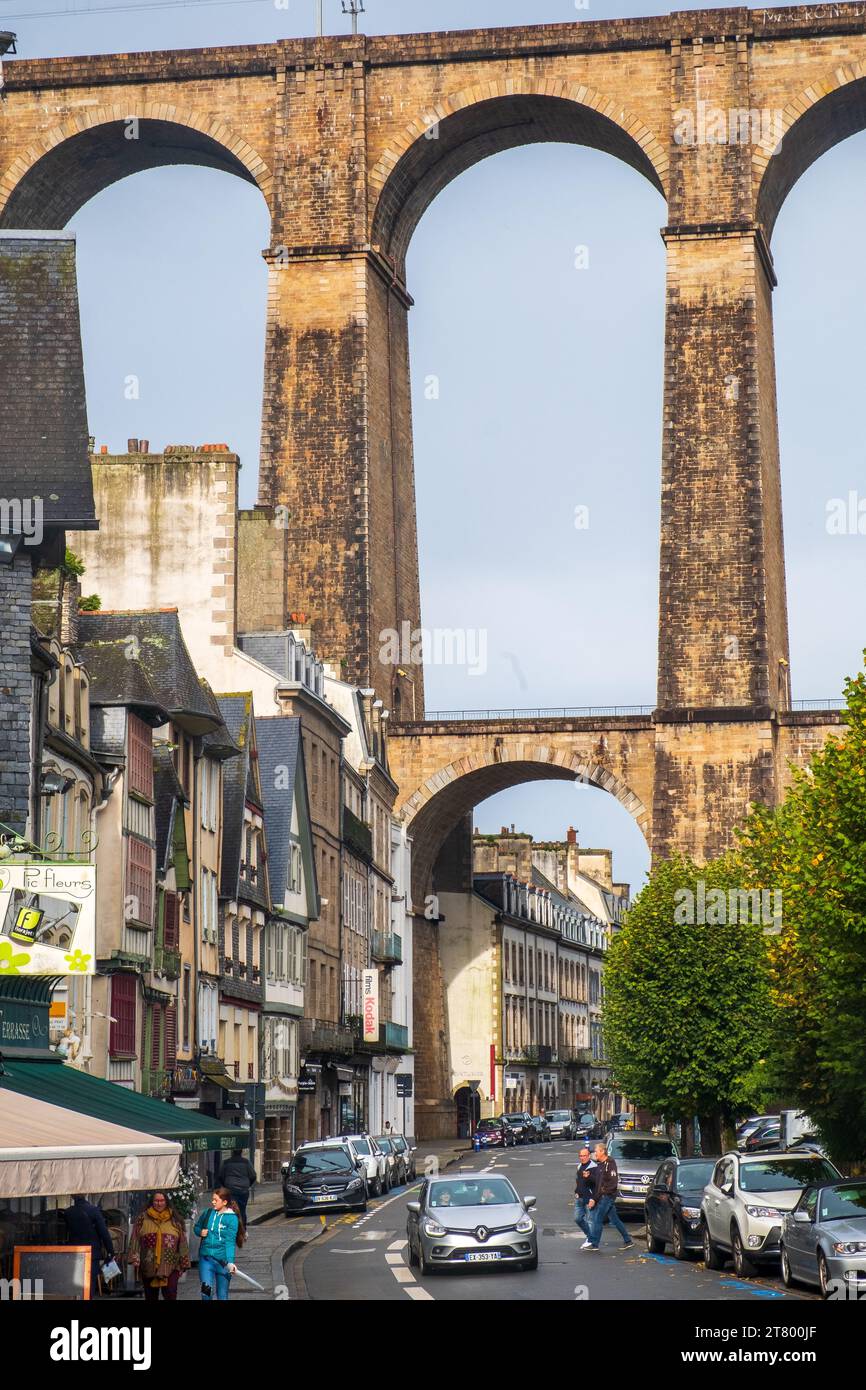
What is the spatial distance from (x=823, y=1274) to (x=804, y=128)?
57044mm

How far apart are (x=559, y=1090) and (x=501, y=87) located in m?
63.4

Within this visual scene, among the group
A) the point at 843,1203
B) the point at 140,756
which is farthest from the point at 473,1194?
the point at 140,756

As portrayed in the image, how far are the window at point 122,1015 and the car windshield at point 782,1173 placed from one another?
1240 cm

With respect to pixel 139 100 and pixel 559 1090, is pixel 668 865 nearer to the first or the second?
pixel 139 100

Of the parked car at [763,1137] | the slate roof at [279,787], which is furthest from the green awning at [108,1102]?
the slate roof at [279,787]

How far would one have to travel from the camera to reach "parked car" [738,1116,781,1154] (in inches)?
1980

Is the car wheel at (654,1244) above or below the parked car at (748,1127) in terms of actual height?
below

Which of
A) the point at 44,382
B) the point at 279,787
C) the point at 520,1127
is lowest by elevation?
the point at 520,1127

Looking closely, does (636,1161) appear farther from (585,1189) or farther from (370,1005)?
(370,1005)

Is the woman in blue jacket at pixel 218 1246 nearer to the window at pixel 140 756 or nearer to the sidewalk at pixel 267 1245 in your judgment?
the sidewalk at pixel 267 1245

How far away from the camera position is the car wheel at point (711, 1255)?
91.6 ft

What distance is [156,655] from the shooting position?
1638 inches

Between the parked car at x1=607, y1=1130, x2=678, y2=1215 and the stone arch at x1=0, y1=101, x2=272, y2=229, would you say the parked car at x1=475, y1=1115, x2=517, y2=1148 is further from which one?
the parked car at x1=607, y1=1130, x2=678, y2=1215

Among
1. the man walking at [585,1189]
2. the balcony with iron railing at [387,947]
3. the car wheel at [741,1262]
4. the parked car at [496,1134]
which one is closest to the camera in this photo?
the car wheel at [741,1262]
